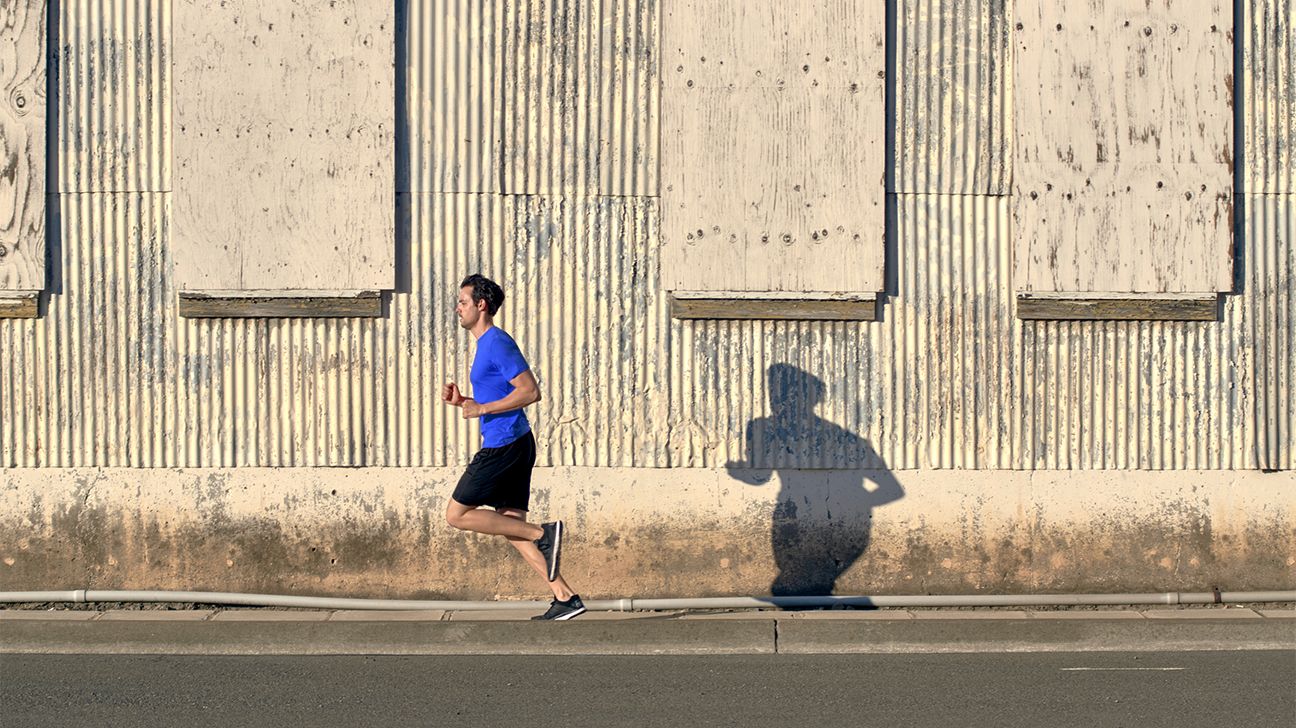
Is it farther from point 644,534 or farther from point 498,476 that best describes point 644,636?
point 498,476

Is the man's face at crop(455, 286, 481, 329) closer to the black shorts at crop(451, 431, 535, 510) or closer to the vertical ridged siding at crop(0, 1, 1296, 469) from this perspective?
the black shorts at crop(451, 431, 535, 510)

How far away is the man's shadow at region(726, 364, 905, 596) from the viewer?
1016cm

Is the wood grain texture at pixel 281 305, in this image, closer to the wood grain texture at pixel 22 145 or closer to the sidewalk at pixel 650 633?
the wood grain texture at pixel 22 145

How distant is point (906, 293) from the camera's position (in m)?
10.2

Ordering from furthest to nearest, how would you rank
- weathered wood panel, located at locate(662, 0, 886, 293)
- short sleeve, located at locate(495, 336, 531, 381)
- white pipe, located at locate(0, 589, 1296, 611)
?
weathered wood panel, located at locate(662, 0, 886, 293) → white pipe, located at locate(0, 589, 1296, 611) → short sleeve, located at locate(495, 336, 531, 381)

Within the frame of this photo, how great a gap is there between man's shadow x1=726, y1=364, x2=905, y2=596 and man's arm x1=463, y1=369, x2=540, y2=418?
2028mm

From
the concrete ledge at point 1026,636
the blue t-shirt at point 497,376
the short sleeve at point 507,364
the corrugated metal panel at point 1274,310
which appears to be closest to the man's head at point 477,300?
the blue t-shirt at point 497,376

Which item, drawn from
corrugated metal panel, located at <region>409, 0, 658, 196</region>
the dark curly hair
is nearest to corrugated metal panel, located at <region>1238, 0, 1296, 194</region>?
corrugated metal panel, located at <region>409, 0, 658, 196</region>

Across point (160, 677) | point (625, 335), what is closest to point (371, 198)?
point (625, 335)

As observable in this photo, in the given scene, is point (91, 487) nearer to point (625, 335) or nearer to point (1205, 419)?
point (625, 335)

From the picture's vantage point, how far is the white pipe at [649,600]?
389 inches

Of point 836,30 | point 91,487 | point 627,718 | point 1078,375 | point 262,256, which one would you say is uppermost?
point 836,30

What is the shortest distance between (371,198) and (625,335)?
1853 mm

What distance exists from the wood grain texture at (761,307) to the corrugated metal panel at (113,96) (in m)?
3.48
